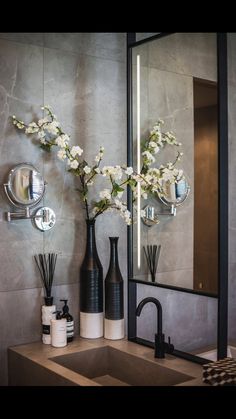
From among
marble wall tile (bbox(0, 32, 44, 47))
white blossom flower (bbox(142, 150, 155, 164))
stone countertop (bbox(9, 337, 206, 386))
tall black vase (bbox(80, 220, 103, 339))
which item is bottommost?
stone countertop (bbox(9, 337, 206, 386))

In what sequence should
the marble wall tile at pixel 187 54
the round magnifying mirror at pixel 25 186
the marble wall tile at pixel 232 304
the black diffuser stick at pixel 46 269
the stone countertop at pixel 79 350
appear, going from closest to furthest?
the stone countertop at pixel 79 350 < the marble wall tile at pixel 187 54 < the round magnifying mirror at pixel 25 186 < the black diffuser stick at pixel 46 269 < the marble wall tile at pixel 232 304

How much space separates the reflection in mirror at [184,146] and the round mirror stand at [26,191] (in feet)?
1.60

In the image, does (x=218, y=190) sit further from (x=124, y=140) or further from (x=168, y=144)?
(x=124, y=140)

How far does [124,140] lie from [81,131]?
0.28 meters

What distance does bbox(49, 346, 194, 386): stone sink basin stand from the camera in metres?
1.91

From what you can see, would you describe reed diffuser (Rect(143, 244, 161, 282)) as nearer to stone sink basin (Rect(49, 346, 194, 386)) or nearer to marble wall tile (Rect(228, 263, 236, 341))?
stone sink basin (Rect(49, 346, 194, 386))

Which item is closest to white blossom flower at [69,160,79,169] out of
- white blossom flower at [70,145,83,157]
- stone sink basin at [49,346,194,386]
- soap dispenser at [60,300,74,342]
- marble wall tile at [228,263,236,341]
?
white blossom flower at [70,145,83,157]

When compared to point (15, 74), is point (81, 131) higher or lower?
lower

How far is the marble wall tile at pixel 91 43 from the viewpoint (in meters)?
2.27

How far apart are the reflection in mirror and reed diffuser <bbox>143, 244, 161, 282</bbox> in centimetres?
3

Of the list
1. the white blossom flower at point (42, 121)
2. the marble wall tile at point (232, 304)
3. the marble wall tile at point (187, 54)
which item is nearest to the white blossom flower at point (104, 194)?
the white blossom flower at point (42, 121)

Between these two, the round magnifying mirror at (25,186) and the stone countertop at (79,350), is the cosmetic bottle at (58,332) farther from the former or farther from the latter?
the round magnifying mirror at (25,186)
